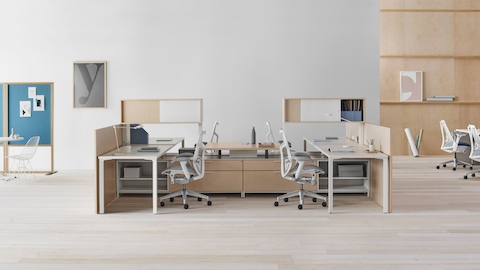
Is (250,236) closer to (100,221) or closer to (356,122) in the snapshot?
(100,221)

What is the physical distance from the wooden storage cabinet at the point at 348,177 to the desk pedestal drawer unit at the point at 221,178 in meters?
1.05

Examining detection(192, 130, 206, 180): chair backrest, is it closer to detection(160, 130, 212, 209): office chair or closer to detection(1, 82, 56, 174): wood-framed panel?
detection(160, 130, 212, 209): office chair

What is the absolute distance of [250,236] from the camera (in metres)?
4.84

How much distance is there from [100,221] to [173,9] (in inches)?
213

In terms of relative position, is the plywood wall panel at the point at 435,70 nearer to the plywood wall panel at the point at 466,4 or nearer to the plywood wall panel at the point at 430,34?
the plywood wall panel at the point at 430,34

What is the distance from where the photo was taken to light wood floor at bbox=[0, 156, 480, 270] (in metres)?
4.08

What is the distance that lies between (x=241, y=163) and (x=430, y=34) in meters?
7.26

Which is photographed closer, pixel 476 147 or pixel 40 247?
pixel 40 247

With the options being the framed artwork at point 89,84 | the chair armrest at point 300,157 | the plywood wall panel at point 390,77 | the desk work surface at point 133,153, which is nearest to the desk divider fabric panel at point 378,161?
the chair armrest at point 300,157

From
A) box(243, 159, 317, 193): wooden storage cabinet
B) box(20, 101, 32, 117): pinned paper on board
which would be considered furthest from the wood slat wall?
box(20, 101, 32, 117): pinned paper on board

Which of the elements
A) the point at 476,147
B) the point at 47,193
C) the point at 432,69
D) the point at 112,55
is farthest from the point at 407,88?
the point at 47,193

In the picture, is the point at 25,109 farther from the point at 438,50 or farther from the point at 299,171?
the point at 438,50

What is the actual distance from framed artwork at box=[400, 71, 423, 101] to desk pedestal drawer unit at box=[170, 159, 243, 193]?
6619 mm

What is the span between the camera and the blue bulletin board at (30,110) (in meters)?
9.71
